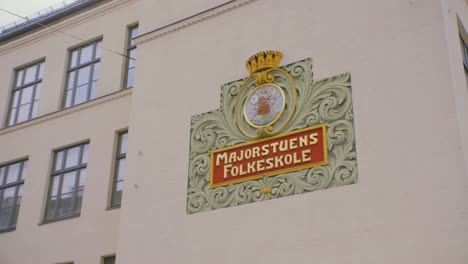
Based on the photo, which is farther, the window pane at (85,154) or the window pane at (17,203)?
the window pane at (17,203)

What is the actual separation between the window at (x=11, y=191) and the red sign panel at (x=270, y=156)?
23.7ft

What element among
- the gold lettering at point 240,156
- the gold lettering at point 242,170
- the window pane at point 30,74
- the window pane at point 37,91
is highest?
the window pane at point 30,74

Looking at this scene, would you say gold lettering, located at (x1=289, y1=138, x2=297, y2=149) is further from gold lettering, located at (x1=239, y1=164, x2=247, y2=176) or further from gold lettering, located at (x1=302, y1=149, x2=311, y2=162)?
gold lettering, located at (x1=239, y1=164, x2=247, y2=176)

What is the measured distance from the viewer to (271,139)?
12281 millimetres

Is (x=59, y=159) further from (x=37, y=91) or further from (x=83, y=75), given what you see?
(x=37, y=91)

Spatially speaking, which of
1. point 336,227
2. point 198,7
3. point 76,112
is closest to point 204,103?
point 198,7

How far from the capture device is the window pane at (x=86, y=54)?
1842cm

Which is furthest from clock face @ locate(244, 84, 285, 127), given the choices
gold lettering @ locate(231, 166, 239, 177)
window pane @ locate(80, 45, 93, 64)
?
window pane @ locate(80, 45, 93, 64)

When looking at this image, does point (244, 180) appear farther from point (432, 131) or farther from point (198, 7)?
point (198, 7)

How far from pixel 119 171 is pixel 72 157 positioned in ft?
5.89

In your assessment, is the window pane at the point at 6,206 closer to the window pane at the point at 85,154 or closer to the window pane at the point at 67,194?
the window pane at the point at 67,194

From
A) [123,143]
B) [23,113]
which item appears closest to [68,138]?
[123,143]

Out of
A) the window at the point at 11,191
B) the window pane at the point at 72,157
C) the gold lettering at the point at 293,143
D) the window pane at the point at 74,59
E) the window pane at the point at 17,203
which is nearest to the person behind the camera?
the gold lettering at the point at 293,143

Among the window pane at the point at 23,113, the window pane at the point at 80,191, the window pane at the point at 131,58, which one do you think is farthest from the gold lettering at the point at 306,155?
the window pane at the point at 23,113
